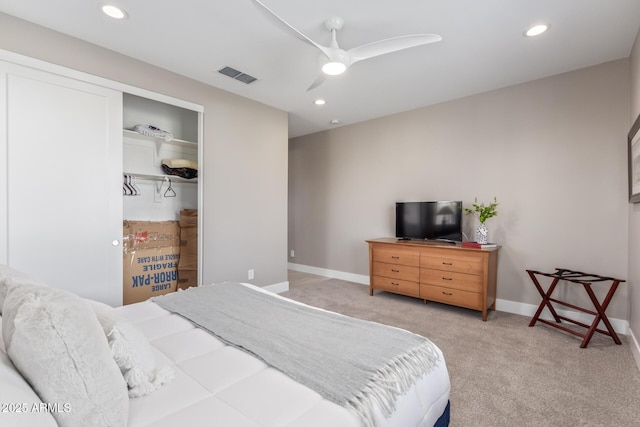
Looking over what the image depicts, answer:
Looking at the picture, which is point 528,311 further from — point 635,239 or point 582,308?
point 635,239

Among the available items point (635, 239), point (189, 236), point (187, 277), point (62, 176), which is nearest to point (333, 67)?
point (62, 176)

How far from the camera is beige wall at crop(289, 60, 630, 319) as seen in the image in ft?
9.38

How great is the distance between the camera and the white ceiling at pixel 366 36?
2.08m

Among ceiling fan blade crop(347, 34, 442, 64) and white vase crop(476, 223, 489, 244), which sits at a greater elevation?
ceiling fan blade crop(347, 34, 442, 64)

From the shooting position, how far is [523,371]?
2133 millimetres

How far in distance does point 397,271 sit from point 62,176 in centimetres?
354

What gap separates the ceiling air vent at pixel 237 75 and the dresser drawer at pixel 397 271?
2.74 metres

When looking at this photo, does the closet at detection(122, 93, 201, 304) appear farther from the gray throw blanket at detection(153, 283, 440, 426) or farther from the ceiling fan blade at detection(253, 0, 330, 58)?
the ceiling fan blade at detection(253, 0, 330, 58)

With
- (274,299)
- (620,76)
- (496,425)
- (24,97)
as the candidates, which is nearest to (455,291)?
(496,425)

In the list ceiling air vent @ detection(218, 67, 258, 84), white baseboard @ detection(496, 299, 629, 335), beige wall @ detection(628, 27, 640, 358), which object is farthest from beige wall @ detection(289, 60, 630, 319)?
ceiling air vent @ detection(218, 67, 258, 84)

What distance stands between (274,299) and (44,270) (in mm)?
1891

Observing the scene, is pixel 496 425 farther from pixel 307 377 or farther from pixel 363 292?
pixel 363 292

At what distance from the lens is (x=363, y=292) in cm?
424

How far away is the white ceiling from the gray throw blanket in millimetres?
1700
